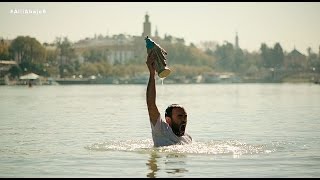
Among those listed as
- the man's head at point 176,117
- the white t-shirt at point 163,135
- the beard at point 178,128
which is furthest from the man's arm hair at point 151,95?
the beard at point 178,128

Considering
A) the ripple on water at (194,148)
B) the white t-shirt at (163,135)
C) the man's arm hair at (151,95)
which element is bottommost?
the ripple on water at (194,148)

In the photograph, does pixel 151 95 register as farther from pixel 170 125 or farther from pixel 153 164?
pixel 153 164

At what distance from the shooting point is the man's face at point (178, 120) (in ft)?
48.3

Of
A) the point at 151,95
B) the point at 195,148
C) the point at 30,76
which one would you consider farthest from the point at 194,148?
the point at 30,76

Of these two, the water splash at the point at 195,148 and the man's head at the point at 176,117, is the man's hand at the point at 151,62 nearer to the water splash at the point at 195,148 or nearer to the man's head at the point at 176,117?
the man's head at the point at 176,117

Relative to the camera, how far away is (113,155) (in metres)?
17.0

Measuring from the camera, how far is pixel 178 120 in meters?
14.9

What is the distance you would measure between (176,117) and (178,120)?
9cm

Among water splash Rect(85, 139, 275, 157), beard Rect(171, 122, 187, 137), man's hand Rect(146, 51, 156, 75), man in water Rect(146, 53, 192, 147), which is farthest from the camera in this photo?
water splash Rect(85, 139, 275, 157)

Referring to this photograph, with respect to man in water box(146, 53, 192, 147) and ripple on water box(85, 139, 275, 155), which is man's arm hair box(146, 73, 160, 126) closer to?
man in water box(146, 53, 192, 147)

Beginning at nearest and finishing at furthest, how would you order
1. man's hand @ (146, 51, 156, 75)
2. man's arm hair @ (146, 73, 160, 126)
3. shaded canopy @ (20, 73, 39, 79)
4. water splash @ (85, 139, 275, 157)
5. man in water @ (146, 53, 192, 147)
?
man's hand @ (146, 51, 156, 75)
man's arm hair @ (146, 73, 160, 126)
man in water @ (146, 53, 192, 147)
water splash @ (85, 139, 275, 157)
shaded canopy @ (20, 73, 39, 79)

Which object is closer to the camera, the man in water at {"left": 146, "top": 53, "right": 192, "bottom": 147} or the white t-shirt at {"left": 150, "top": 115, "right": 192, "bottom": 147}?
the man in water at {"left": 146, "top": 53, "right": 192, "bottom": 147}

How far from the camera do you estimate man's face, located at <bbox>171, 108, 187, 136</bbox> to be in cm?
1473

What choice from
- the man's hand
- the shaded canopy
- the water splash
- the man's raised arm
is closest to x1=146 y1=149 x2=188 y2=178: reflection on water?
the water splash
